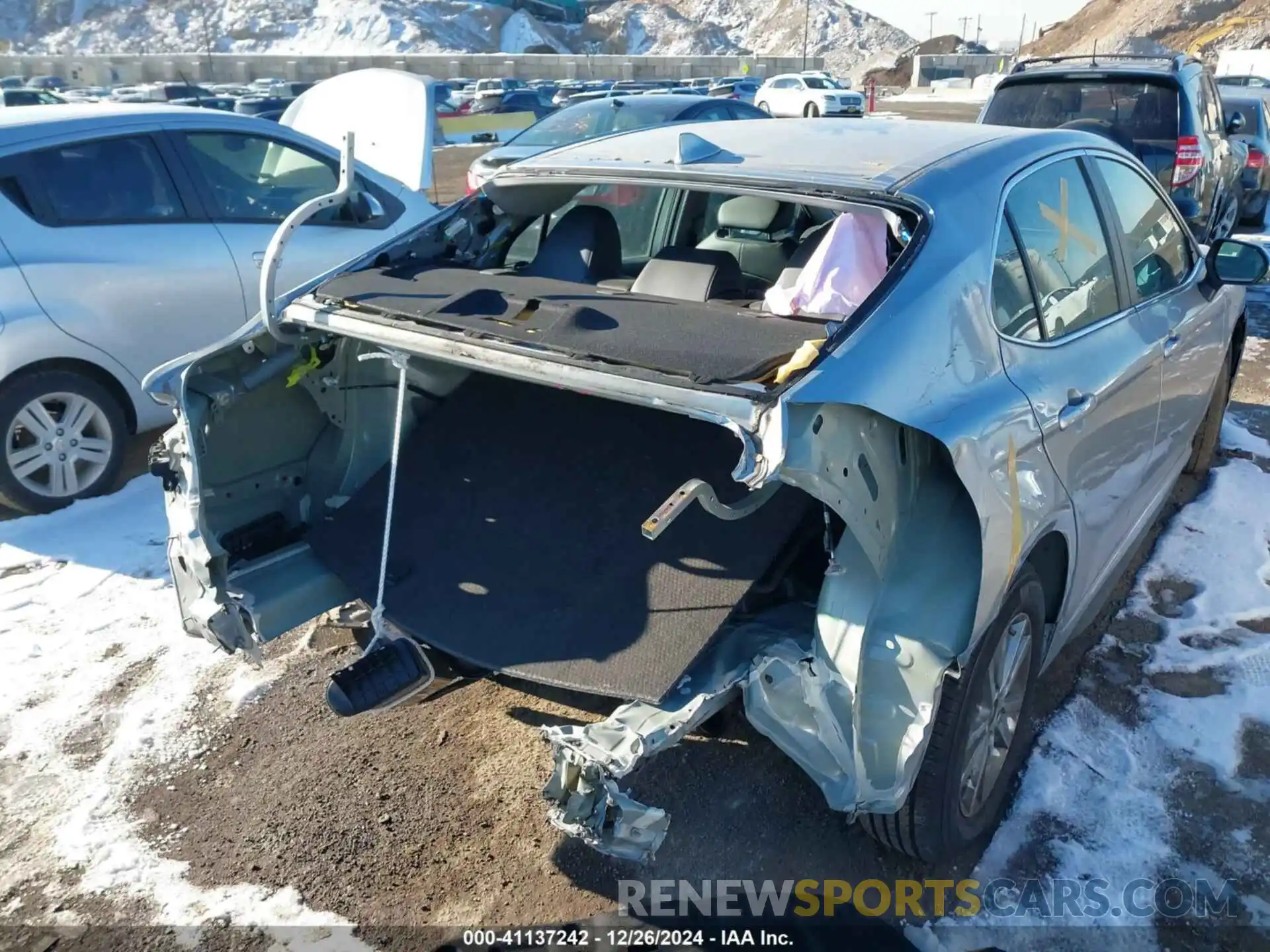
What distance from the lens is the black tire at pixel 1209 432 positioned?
4781mm

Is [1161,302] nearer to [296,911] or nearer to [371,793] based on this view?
[371,793]

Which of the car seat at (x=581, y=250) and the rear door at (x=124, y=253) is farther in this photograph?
the rear door at (x=124, y=253)

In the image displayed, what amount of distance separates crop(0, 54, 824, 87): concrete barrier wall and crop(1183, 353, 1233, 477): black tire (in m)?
53.9

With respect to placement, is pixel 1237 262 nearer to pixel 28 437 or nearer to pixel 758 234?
pixel 758 234

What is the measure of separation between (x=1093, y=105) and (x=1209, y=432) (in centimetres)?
472

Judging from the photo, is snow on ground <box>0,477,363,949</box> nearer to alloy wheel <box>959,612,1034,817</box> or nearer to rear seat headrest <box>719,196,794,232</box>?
alloy wheel <box>959,612,1034,817</box>

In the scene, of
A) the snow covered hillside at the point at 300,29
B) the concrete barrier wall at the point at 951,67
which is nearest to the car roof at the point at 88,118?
the concrete barrier wall at the point at 951,67

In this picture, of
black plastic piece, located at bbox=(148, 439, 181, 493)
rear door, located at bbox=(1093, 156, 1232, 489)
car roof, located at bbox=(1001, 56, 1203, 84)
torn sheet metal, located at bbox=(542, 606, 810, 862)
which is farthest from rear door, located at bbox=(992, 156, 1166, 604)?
car roof, located at bbox=(1001, 56, 1203, 84)

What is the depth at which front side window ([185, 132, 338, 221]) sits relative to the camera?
552 centimetres

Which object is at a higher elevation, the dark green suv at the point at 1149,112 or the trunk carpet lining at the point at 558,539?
the dark green suv at the point at 1149,112

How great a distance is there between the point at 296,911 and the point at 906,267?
228 cm

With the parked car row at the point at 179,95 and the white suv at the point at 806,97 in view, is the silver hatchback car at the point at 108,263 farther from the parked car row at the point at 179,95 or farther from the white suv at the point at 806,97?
the white suv at the point at 806,97

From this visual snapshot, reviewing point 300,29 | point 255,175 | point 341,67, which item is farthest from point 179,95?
point 300,29

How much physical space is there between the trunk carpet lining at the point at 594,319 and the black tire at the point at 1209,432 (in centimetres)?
294
